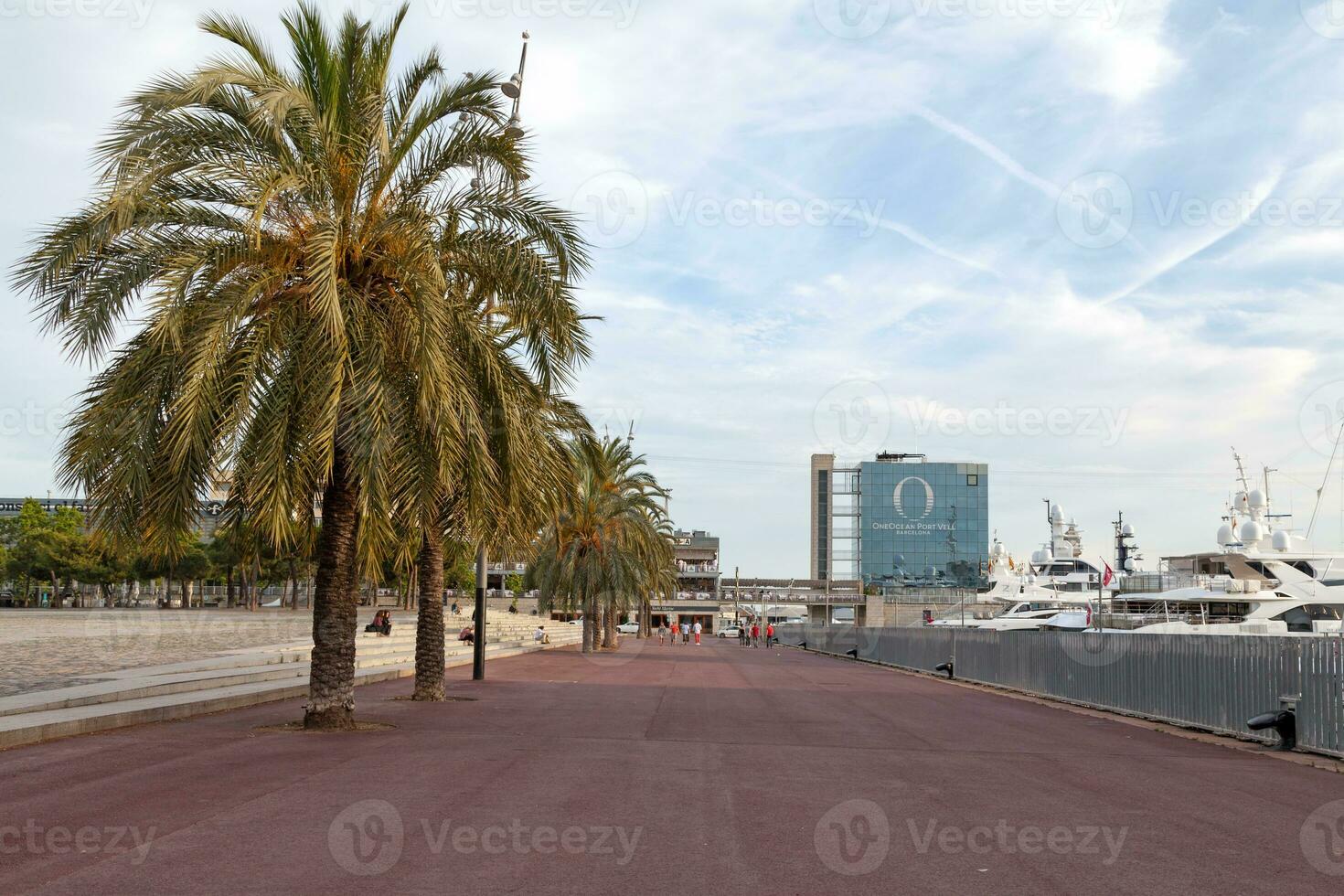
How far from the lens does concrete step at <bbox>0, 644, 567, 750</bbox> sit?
40.0 ft

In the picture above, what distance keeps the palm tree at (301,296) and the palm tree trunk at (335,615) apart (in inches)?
1.1

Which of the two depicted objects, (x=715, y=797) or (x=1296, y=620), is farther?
(x=1296, y=620)

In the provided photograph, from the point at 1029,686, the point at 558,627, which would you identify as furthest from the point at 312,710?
the point at 558,627

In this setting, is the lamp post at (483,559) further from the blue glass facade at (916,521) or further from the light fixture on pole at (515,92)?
the blue glass facade at (916,521)

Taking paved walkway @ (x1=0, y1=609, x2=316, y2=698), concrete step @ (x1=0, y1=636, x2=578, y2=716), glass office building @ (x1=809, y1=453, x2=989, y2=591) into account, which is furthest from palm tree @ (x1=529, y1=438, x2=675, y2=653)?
glass office building @ (x1=809, y1=453, x2=989, y2=591)

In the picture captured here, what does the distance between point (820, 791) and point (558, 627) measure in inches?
2697

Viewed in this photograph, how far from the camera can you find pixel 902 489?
133750 mm

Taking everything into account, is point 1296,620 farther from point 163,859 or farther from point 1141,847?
point 163,859

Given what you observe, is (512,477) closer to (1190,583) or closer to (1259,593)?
(1259,593)

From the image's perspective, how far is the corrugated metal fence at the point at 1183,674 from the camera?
46.4 feet

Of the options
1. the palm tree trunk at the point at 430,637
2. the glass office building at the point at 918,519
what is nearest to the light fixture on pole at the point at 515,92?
the palm tree trunk at the point at 430,637

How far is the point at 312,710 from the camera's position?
14.3 meters

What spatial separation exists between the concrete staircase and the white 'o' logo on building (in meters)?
106

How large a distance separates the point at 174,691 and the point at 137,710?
11.6 feet
